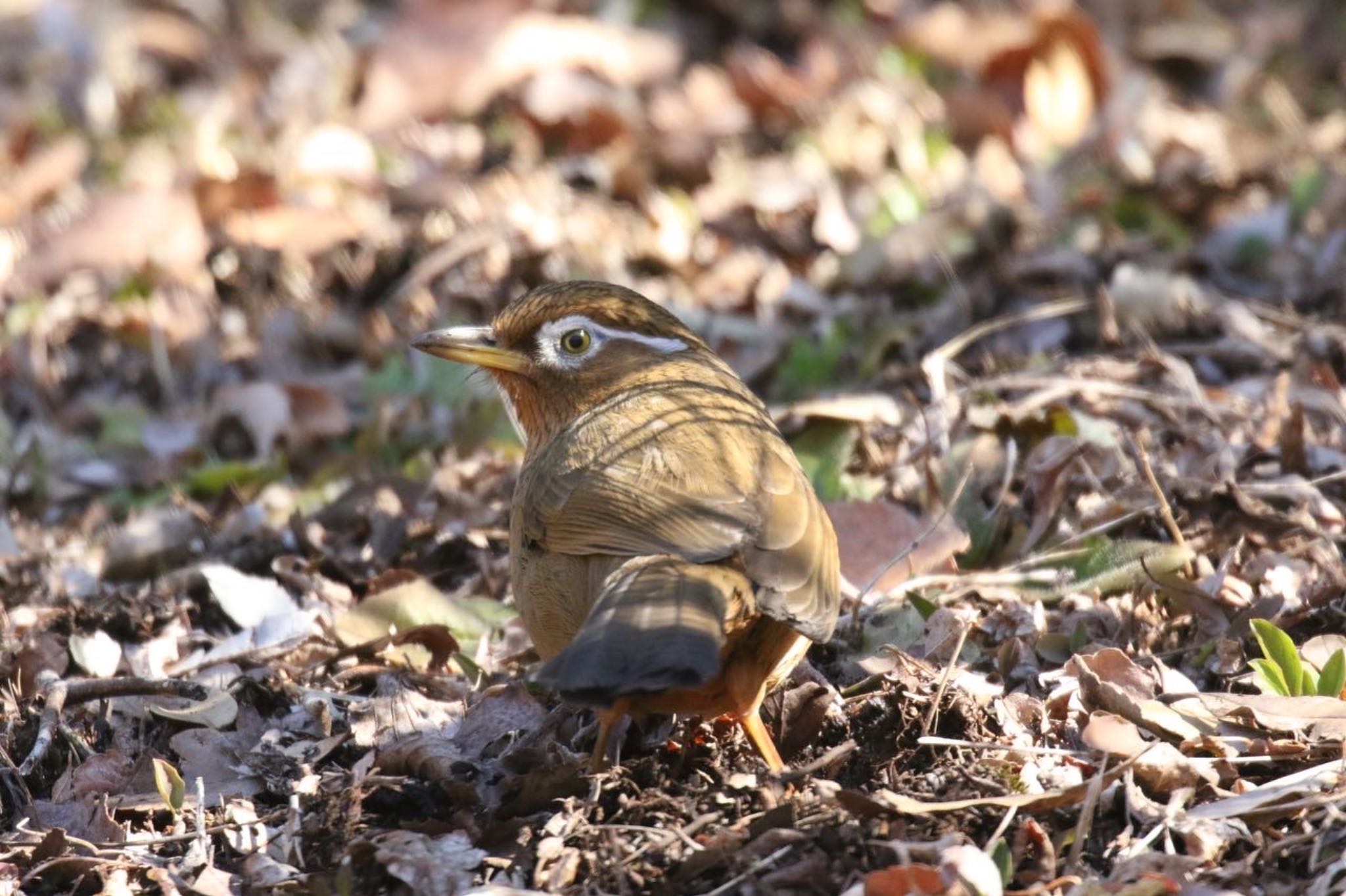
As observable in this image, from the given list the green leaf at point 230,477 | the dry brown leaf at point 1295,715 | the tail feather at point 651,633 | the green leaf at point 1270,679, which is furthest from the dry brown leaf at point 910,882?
the green leaf at point 230,477

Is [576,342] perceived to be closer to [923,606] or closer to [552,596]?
[552,596]

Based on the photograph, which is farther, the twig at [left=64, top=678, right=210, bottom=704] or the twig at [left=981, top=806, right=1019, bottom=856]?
the twig at [left=64, top=678, right=210, bottom=704]

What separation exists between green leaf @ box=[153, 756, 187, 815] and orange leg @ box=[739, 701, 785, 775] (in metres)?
1.37

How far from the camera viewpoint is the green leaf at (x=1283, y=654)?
4.04 meters

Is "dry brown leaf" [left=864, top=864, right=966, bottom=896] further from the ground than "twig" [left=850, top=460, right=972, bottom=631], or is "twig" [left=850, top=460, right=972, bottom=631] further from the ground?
"twig" [left=850, top=460, right=972, bottom=631]

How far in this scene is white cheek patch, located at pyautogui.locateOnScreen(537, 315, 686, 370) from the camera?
5.13m

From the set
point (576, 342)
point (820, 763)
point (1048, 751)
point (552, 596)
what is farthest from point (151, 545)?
point (1048, 751)

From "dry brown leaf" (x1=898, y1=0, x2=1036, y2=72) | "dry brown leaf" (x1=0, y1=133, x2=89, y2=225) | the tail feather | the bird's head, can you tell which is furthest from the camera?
"dry brown leaf" (x1=898, y1=0, x2=1036, y2=72)

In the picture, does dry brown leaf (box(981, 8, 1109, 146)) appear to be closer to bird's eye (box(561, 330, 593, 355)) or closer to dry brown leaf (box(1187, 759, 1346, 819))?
bird's eye (box(561, 330, 593, 355))

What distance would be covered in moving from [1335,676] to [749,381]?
3.14m

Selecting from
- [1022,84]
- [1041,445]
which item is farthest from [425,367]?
[1022,84]

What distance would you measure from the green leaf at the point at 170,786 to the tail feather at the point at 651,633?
1.15 meters

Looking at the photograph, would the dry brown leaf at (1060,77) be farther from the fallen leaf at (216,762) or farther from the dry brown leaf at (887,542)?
the fallen leaf at (216,762)

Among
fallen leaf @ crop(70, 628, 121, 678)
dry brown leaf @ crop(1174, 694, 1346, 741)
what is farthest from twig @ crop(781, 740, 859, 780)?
fallen leaf @ crop(70, 628, 121, 678)
